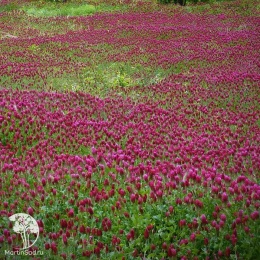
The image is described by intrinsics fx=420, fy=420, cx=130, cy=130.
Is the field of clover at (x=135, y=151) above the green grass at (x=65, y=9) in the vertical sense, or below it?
below

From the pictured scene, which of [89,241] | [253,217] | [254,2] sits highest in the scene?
[254,2]

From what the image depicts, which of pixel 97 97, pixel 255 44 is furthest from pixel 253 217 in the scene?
pixel 255 44

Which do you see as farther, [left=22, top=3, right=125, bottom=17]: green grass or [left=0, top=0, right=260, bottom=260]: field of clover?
[left=22, top=3, right=125, bottom=17]: green grass

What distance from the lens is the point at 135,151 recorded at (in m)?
7.40

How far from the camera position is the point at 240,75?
520 inches

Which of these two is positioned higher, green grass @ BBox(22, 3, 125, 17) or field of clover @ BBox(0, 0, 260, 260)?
green grass @ BBox(22, 3, 125, 17)

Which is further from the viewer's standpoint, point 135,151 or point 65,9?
point 65,9

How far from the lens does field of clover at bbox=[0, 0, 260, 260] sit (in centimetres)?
501

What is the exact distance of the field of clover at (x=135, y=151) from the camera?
5.01m

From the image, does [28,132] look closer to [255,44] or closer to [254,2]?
[255,44]

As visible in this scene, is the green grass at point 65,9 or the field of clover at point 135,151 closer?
the field of clover at point 135,151

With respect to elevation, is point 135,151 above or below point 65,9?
below

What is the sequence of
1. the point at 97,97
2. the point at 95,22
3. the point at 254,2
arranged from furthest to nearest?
the point at 254,2, the point at 95,22, the point at 97,97

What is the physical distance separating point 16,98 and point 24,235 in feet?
20.0
